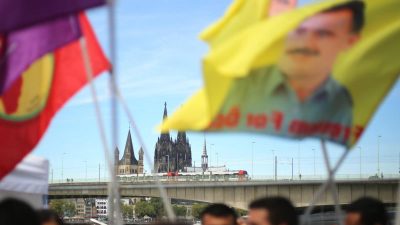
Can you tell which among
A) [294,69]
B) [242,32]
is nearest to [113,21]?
[242,32]

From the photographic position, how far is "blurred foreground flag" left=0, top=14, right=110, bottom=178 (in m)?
7.92

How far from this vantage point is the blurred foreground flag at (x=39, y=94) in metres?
7.92

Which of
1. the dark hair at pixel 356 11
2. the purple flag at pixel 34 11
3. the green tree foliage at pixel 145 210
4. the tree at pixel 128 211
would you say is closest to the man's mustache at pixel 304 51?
the dark hair at pixel 356 11

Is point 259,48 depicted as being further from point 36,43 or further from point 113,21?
point 36,43

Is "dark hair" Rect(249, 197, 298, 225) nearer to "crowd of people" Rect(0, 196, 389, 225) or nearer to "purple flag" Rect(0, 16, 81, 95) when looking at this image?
"crowd of people" Rect(0, 196, 389, 225)

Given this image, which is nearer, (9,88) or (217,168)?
(9,88)

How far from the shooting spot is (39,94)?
319 inches

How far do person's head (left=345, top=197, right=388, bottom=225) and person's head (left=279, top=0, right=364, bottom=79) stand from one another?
1.29 metres

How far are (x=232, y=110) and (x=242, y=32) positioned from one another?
2.44 feet

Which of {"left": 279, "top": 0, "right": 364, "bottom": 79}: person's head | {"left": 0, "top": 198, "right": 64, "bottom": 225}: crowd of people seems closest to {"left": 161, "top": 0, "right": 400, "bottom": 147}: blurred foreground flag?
{"left": 279, "top": 0, "right": 364, "bottom": 79}: person's head

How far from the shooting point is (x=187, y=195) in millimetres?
67562

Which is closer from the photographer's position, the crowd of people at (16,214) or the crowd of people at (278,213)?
the crowd of people at (16,214)

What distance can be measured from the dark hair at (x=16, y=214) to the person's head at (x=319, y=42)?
3.12 m

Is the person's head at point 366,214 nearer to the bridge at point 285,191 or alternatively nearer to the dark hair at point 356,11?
the dark hair at point 356,11
